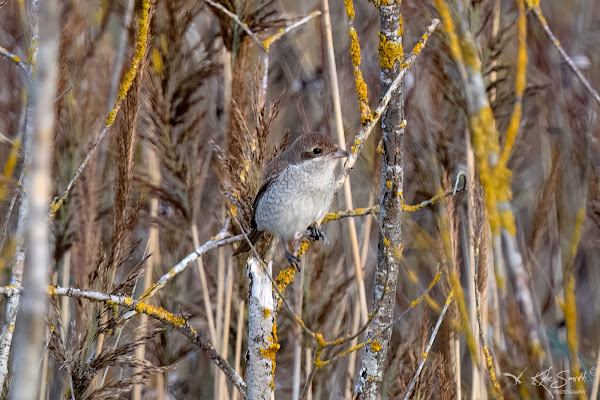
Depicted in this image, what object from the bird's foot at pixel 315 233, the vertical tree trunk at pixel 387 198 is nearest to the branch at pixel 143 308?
the vertical tree trunk at pixel 387 198

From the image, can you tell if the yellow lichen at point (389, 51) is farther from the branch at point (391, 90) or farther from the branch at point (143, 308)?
the branch at point (143, 308)

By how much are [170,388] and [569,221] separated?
2458 mm

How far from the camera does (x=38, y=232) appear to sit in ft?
2.58

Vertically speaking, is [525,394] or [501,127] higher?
[501,127]

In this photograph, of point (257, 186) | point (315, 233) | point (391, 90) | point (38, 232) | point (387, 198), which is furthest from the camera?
point (315, 233)

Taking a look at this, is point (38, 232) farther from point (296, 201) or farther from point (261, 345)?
point (296, 201)

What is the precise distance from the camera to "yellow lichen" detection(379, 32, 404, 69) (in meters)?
1.62

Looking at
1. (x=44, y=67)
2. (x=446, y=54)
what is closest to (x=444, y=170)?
(x=446, y=54)

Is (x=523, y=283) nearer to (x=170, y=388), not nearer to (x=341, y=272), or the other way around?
(x=341, y=272)

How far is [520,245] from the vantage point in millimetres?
2719

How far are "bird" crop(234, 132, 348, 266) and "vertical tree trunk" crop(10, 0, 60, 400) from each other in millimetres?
1688

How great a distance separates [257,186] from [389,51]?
1.97 feet

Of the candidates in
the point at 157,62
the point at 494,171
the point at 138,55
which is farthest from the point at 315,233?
the point at 494,171

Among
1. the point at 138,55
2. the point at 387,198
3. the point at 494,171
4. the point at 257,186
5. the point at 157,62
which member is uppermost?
the point at 157,62
